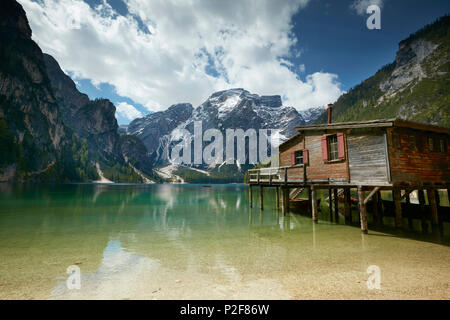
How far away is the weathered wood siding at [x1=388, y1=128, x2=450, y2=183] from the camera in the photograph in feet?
46.2

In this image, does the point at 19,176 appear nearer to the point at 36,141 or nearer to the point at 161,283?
the point at 36,141

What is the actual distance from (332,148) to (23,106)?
184415 mm

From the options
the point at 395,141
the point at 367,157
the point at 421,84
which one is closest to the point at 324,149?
the point at 367,157

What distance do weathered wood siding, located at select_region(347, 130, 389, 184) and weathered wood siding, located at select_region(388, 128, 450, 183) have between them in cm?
47

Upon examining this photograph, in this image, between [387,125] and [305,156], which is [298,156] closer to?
[305,156]

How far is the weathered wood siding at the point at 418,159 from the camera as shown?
46.2ft

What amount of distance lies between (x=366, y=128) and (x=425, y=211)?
10.9m

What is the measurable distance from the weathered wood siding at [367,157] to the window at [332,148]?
1278mm

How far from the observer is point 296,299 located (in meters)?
5.76

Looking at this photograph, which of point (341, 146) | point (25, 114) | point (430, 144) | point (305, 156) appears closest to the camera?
point (430, 144)

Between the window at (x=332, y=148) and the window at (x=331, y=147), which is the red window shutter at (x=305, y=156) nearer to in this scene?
the window at (x=331, y=147)

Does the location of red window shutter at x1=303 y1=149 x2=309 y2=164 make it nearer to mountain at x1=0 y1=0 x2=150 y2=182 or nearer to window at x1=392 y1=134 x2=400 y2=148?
window at x1=392 y1=134 x2=400 y2=148

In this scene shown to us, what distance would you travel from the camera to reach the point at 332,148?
17766 mm
